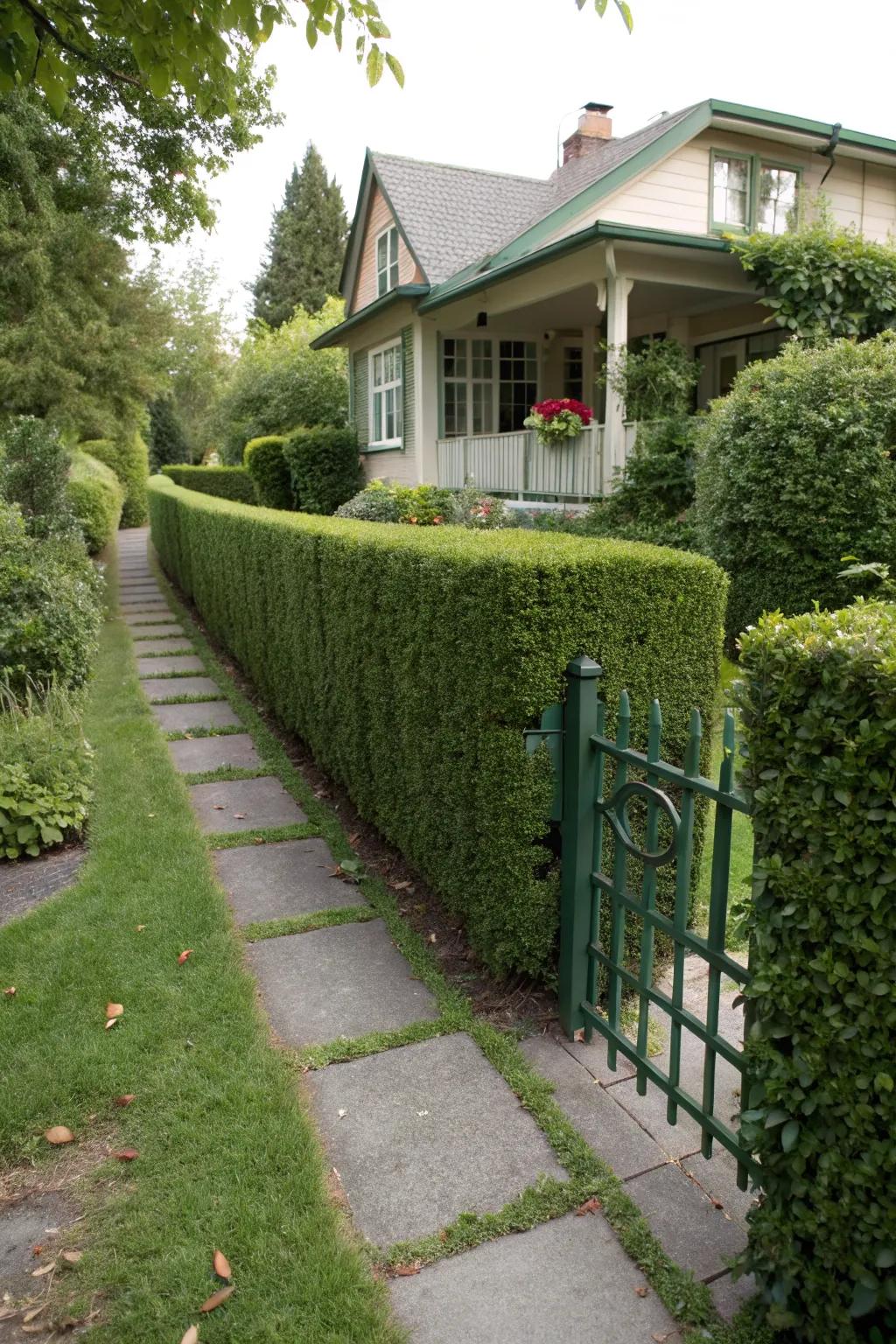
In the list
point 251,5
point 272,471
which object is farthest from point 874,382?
point 272,471

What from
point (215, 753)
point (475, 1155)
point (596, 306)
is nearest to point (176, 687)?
point (215, 753)

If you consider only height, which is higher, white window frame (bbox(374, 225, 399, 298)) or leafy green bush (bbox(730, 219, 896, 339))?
white window frame (bbox(374, 225, 399, 298))

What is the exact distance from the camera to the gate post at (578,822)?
300cm

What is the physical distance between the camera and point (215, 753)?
6.68 m

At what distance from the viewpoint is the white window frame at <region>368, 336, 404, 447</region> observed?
17.1 metres

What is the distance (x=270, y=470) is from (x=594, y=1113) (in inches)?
712

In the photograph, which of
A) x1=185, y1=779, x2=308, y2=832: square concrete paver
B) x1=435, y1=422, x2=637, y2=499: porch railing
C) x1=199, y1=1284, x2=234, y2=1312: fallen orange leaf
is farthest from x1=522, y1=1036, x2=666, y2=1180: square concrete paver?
x1=435, y1=422, x2=637, y2=499: porch railing

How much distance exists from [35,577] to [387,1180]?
614 cm

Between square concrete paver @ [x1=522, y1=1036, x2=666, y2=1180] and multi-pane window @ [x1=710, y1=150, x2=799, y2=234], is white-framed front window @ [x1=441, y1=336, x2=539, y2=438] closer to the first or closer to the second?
multi-pane window @ [x1=710, y1=150, x2=799, y2=234]

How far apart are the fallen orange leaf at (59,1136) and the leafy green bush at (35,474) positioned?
974 cm

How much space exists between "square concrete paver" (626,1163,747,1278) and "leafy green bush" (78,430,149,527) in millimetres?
27497

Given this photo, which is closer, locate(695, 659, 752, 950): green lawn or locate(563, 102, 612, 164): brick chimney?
locate(695, 659, 752, 950): green lawn

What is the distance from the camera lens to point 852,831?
175 centimetres

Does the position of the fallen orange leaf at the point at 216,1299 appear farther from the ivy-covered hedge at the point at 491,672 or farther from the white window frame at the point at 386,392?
the white window frame at the point at 386,392
